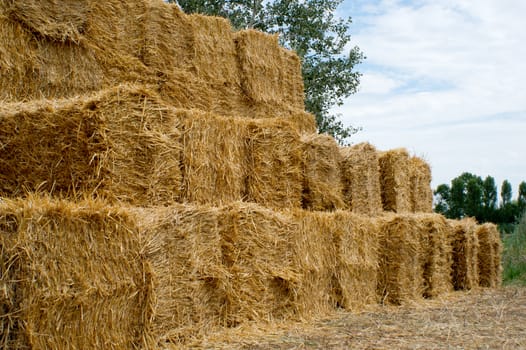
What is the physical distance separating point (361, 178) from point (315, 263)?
1915mm

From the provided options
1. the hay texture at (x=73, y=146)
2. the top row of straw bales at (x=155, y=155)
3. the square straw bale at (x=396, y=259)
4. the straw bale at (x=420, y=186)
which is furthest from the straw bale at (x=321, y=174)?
the hay texture at (x=73, y=146)

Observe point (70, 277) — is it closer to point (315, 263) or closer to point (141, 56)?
point (315, 263)

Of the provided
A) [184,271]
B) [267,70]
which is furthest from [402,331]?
[267,70]

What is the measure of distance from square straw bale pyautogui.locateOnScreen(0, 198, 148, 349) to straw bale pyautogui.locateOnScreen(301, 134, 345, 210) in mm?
3479

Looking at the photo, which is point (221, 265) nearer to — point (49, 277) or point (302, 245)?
point (302, 245)

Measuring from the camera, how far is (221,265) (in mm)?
6273

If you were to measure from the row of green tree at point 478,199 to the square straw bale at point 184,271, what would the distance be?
2867 centimetres

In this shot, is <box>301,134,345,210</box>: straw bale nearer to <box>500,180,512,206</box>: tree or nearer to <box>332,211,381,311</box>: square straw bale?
<box>332,211,381,311</box>: square straw bale

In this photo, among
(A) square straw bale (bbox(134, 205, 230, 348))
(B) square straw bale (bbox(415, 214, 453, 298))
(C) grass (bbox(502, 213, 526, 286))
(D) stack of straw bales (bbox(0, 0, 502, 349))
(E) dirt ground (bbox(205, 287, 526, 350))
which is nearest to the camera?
(D) stack of straw bales (bbox(0, 0, 502, 349))

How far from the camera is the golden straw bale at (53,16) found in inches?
267

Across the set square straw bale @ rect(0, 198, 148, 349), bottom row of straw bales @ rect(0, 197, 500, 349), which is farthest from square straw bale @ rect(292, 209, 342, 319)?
square straw bale @ rect(0, 198, 148, 349)

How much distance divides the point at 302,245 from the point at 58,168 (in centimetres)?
289

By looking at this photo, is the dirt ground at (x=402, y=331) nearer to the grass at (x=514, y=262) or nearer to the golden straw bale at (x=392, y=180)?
the golden straw bale at (x=392, y=180)

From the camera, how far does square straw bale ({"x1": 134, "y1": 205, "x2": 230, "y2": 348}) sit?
551 centimetres
